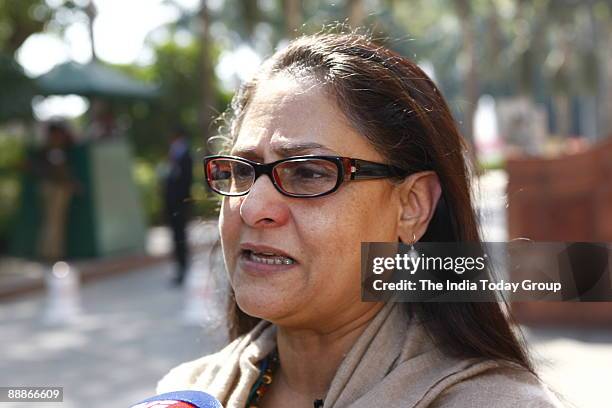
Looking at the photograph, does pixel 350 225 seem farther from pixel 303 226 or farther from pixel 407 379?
pixel 407 379

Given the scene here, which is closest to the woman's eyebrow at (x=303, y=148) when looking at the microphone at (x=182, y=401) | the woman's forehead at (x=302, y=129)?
the woman's forehead at (x=302, y=129)

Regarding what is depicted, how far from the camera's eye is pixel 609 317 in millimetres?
7105

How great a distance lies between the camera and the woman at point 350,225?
65.9 inches

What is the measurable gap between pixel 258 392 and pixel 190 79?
72.3 feet

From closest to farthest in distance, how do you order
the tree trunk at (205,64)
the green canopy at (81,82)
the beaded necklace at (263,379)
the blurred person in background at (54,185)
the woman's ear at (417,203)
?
the woman's ear at (417,203)
the beaded necklace at (263,379)
the blurred person in background at (54,185)
the green canopy at (81,82)
the tree trunk at (205,64)

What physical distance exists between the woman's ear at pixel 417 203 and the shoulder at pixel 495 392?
0.37m

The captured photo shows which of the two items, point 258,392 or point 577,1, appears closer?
point 258,392

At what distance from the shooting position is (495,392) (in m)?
1.57

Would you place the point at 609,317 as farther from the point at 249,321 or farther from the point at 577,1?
the point at 577,1

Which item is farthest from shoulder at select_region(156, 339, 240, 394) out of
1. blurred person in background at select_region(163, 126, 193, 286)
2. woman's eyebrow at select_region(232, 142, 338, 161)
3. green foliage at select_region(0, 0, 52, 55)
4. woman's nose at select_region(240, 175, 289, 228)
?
green foliage at select_region(0, 0, 52, 55)

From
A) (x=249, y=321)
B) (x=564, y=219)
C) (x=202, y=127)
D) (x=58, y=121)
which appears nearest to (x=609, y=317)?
(x=564, y=219)

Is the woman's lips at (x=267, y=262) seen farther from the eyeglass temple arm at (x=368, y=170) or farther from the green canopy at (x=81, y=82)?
the green canopy at (x=81, y=82)

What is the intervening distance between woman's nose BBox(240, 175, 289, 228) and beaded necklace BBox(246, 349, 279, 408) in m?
0.44

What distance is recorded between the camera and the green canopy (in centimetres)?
1220
